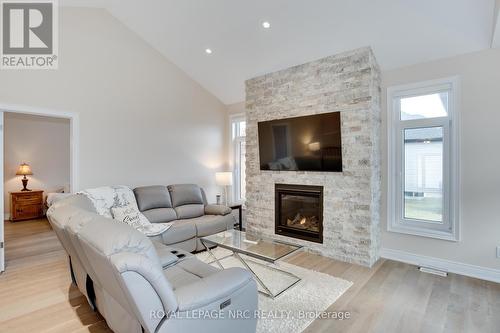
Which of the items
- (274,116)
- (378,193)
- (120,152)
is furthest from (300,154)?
(120,152)

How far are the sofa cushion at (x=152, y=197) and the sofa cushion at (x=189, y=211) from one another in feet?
0.65

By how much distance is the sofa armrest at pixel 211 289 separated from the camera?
152 centimetres

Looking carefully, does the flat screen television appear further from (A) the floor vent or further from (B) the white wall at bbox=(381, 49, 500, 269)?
(A) the floor vent

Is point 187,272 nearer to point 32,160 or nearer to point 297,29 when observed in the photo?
point 297,29

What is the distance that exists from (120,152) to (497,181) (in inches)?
204

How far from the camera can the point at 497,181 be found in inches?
117

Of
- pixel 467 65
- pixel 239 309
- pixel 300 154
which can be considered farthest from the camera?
pixel 300 154

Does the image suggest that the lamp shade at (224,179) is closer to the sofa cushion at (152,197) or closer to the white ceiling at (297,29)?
the sofa cushion at (152,197)

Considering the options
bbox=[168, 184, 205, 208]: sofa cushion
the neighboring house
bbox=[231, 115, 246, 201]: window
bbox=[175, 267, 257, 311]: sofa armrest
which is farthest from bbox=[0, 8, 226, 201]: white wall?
the neighboring house

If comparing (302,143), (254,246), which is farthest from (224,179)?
(254,246)

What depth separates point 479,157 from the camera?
3070mm

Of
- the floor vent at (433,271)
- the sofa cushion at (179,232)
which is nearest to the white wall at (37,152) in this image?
the sofa cushion at (179,232)

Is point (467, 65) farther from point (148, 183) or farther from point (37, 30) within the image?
point (37, 30)

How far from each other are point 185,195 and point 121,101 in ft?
6.28
